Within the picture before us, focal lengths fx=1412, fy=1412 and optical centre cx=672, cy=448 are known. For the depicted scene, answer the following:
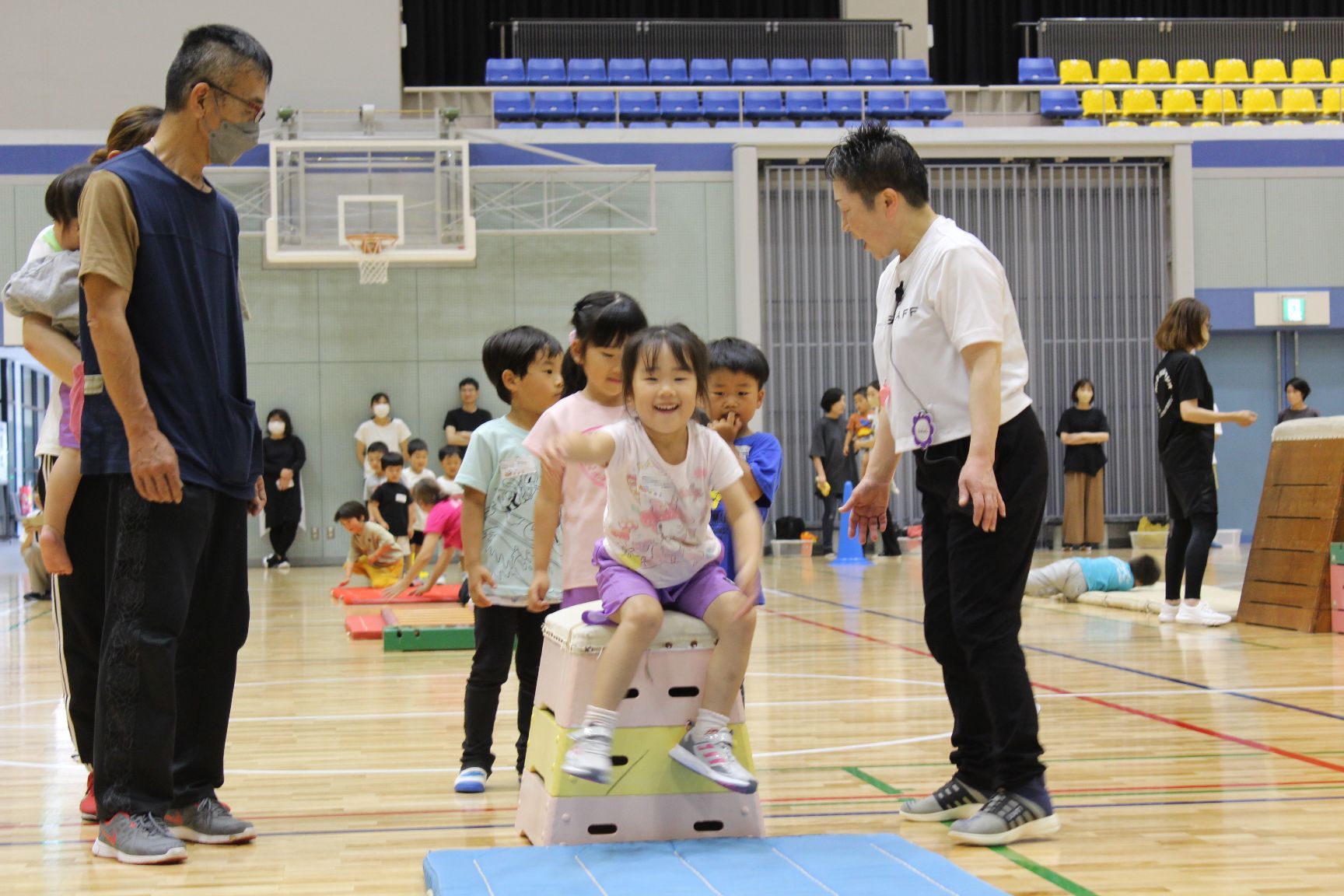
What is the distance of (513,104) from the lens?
645 inches

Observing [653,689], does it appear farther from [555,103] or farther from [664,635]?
[555,103]

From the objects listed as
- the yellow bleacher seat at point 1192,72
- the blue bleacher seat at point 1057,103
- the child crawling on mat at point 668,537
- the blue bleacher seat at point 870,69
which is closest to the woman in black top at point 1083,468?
the blue bleacher seat at point 1057,103

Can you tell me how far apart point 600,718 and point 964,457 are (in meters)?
1.02

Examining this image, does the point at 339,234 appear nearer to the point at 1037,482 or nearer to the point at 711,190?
the point at 711,190

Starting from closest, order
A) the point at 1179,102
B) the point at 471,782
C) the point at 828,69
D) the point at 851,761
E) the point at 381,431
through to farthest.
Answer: the point at 471,782 < the point at 851,761 < the point at 381,431 < the point at 1179,102 < the point at 828,69

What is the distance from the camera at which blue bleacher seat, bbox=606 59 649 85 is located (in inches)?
703

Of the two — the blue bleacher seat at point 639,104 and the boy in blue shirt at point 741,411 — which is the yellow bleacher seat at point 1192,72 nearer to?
the blue bleacher seat at point 639,104

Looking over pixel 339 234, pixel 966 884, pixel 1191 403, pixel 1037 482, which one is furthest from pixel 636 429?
pixel 339 234

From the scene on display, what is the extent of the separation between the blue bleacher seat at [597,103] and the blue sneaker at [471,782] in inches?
526

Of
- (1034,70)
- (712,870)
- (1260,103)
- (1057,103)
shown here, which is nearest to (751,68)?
(1034,70)

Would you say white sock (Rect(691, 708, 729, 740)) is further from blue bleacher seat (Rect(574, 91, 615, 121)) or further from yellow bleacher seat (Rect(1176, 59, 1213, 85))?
yellow bleacher seat (Rect(1176, 59, 1213, 85))

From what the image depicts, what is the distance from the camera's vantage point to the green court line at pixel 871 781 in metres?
3.66

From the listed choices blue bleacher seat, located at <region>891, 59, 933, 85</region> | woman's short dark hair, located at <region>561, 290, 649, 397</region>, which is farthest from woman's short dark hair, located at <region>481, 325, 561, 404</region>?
blue bleacher seat, located at <region>891, 59, 933, 85</region>

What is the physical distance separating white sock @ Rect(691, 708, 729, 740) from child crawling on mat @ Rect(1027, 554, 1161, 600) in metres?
6.63
